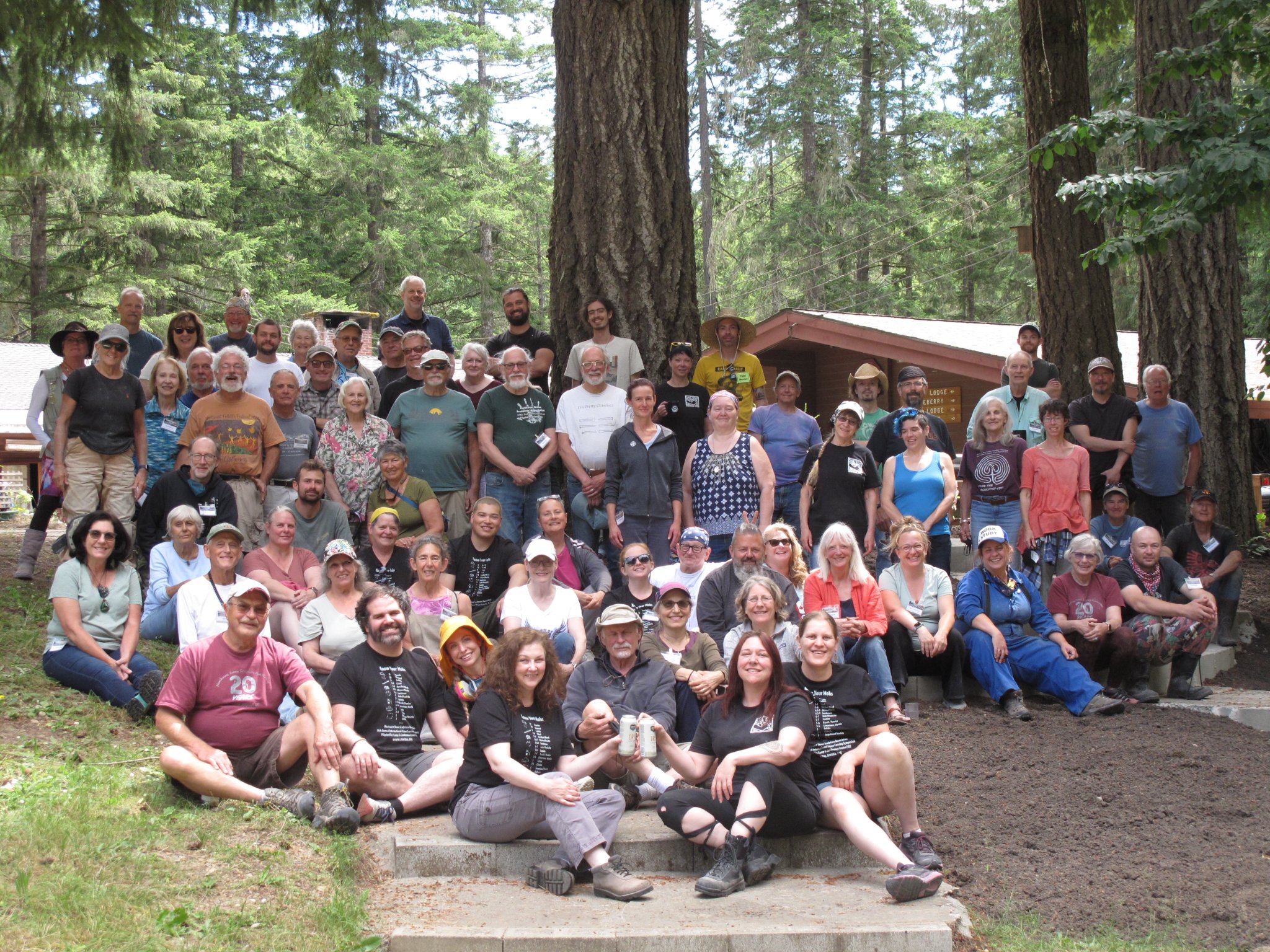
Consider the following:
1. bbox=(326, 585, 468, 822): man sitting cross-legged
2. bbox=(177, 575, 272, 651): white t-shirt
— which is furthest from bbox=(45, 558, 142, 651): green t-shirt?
bbox=(326, 585, 468, 822): man sitting cross-legged

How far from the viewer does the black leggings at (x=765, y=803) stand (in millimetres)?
5160

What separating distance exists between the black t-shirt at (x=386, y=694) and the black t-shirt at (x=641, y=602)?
52.5 inches

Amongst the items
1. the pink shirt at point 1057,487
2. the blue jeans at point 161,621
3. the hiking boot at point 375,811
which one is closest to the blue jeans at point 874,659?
the pink shirt at point 1057,487

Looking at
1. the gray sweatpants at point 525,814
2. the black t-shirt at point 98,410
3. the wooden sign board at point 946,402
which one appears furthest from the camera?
the wooden sign board at point 946,402

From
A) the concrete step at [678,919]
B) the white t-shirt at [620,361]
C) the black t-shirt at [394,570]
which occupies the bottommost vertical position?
the concrete step at [678,919]

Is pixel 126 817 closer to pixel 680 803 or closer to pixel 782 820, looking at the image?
pixel 680 803

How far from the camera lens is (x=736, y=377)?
8.95 m

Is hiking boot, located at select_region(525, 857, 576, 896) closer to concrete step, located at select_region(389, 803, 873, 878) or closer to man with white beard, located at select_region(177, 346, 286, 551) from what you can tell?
concrete step, located at select_region(389, 803, 873, 878)

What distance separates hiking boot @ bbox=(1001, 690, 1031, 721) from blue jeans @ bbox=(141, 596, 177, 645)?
5.01 meters

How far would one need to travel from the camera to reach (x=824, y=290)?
107 feet

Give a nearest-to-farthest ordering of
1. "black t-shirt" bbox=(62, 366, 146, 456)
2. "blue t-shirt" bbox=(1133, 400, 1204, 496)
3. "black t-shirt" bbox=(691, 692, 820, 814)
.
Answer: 1. "black t-shirt" bbox=(691, 692, 820, 814)
2. "black t-shirt" bbox=(62, 366, 146, 456)
3. "blue t-shirt" bbox=(1133, 400, 1204, 496)

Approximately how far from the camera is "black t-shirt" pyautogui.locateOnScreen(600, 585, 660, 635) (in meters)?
6.77

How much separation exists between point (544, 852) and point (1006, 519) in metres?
4.64

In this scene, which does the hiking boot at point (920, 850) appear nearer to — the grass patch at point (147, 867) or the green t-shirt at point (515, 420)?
the grass patch at point (147, 867)
